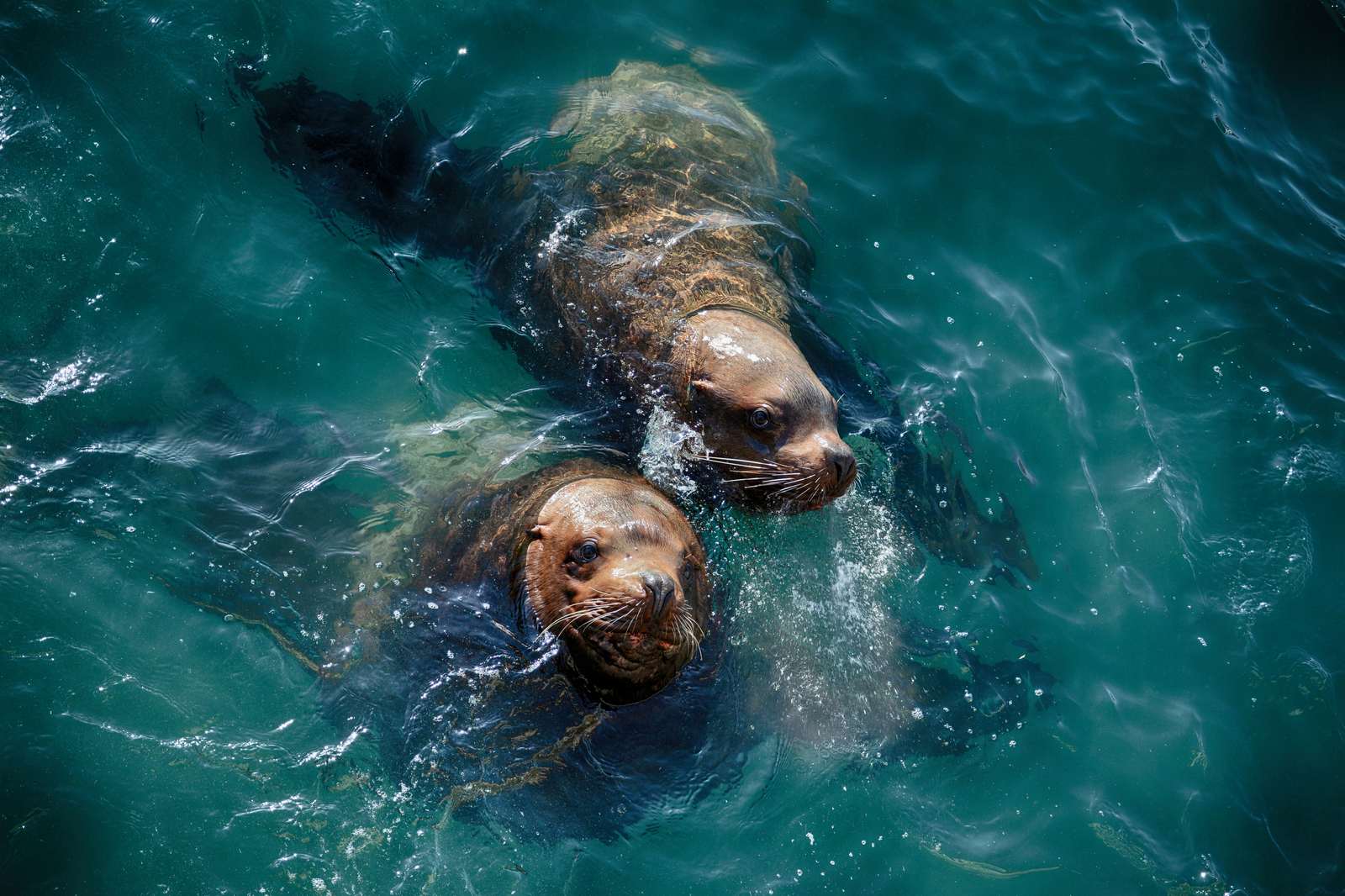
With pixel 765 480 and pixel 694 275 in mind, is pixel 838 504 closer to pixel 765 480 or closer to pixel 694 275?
pixel 765 480

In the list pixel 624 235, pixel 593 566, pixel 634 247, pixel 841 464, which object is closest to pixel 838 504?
pixel 841 464

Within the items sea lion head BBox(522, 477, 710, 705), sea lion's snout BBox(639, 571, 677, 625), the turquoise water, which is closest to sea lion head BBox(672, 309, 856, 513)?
the turquoise water

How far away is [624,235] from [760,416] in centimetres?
218

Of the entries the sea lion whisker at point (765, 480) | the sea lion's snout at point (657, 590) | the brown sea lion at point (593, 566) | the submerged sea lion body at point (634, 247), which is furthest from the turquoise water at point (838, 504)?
the sea lion's snout at point (657, 590)

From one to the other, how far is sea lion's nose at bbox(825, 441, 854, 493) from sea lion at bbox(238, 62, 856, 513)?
0.29 metres

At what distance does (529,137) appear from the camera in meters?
7.06

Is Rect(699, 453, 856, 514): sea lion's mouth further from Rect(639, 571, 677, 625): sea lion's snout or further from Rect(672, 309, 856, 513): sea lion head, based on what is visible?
Rect(639, 571, 677, 625): sea lion's snout

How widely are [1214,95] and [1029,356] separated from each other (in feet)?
13.5

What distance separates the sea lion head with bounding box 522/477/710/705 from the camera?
14.7 feet

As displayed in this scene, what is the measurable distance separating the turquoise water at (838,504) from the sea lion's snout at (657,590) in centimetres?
172

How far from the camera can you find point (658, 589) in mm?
4215

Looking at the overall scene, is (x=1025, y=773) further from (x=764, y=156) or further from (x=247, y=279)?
(x=247, y=279)

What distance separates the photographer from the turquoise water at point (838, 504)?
17.1 ft

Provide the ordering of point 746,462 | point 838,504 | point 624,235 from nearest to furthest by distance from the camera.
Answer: point 746,462 < point 838,504 < point 624,235
